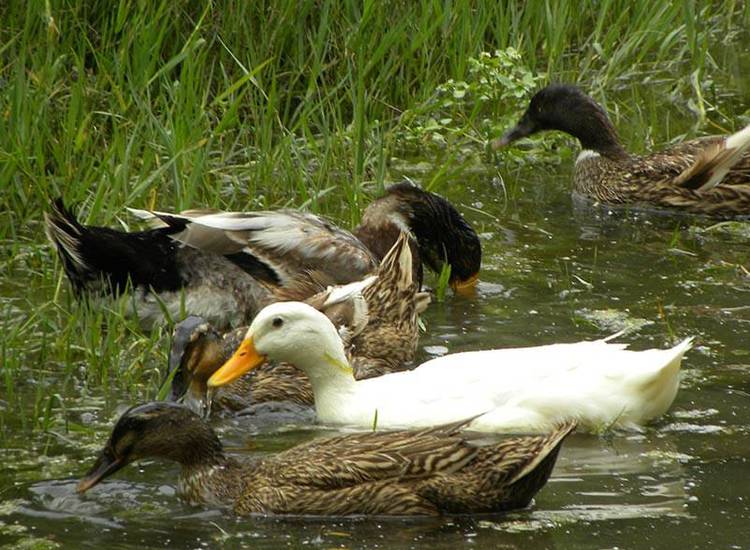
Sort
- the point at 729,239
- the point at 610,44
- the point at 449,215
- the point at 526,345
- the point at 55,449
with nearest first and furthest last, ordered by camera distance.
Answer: the point at 55,449
the point at 526,345
the point at 449,215
the point at 729,239
the point at 610,44

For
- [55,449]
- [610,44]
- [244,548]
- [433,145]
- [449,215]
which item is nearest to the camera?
[244,548]

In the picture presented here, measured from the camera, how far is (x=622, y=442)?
6766 millimetres

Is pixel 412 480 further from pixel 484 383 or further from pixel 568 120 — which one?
pixel 568 120

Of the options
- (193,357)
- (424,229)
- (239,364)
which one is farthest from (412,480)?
(424,229)

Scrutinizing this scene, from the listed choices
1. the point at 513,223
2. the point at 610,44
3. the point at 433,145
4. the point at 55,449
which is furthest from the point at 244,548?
the point at 610,44

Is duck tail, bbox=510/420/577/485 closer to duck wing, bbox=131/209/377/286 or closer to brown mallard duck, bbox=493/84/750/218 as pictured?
duck wing, bbox=131/209/377/286

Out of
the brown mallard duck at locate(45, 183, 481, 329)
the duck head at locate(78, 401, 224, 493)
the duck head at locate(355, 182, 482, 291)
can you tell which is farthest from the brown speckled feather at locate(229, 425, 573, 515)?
the duck head at locate(355, 182, 482, 291)

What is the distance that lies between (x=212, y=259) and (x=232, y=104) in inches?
45.7

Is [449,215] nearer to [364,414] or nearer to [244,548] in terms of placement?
[364,414]

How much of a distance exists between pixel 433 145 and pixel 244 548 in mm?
5342

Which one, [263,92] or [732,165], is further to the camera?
[732,165]

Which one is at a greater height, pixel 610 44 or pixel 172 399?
pixel 610 44

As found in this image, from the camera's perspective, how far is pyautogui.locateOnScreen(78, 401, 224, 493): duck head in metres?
6.02

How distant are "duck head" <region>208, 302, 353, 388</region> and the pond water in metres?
0.25
